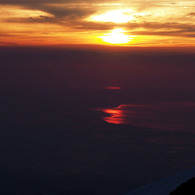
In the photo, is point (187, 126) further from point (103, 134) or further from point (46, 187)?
point (46, 187)

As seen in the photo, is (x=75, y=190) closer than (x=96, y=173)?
Yes

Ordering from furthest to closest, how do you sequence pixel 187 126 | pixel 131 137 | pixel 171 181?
pixel 187 126
pixel 131 137
pixel 171 181

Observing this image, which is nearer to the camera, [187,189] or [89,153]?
[187,189]

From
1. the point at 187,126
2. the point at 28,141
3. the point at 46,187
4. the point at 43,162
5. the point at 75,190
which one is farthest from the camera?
the point at 187,126

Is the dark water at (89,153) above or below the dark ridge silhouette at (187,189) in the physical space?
below

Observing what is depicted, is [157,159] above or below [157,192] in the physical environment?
below

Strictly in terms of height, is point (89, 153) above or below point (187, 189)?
below

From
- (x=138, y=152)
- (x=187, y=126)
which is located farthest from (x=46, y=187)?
(x=187, y=126)

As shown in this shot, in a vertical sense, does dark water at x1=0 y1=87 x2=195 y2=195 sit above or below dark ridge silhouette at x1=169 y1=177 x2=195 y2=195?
below

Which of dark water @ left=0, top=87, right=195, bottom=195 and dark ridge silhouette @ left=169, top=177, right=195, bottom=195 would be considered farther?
dark water @ left=0, top=87, right=195, bottom=195

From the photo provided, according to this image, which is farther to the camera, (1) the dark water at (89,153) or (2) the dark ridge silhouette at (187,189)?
(1) the dark water at (89,153)
